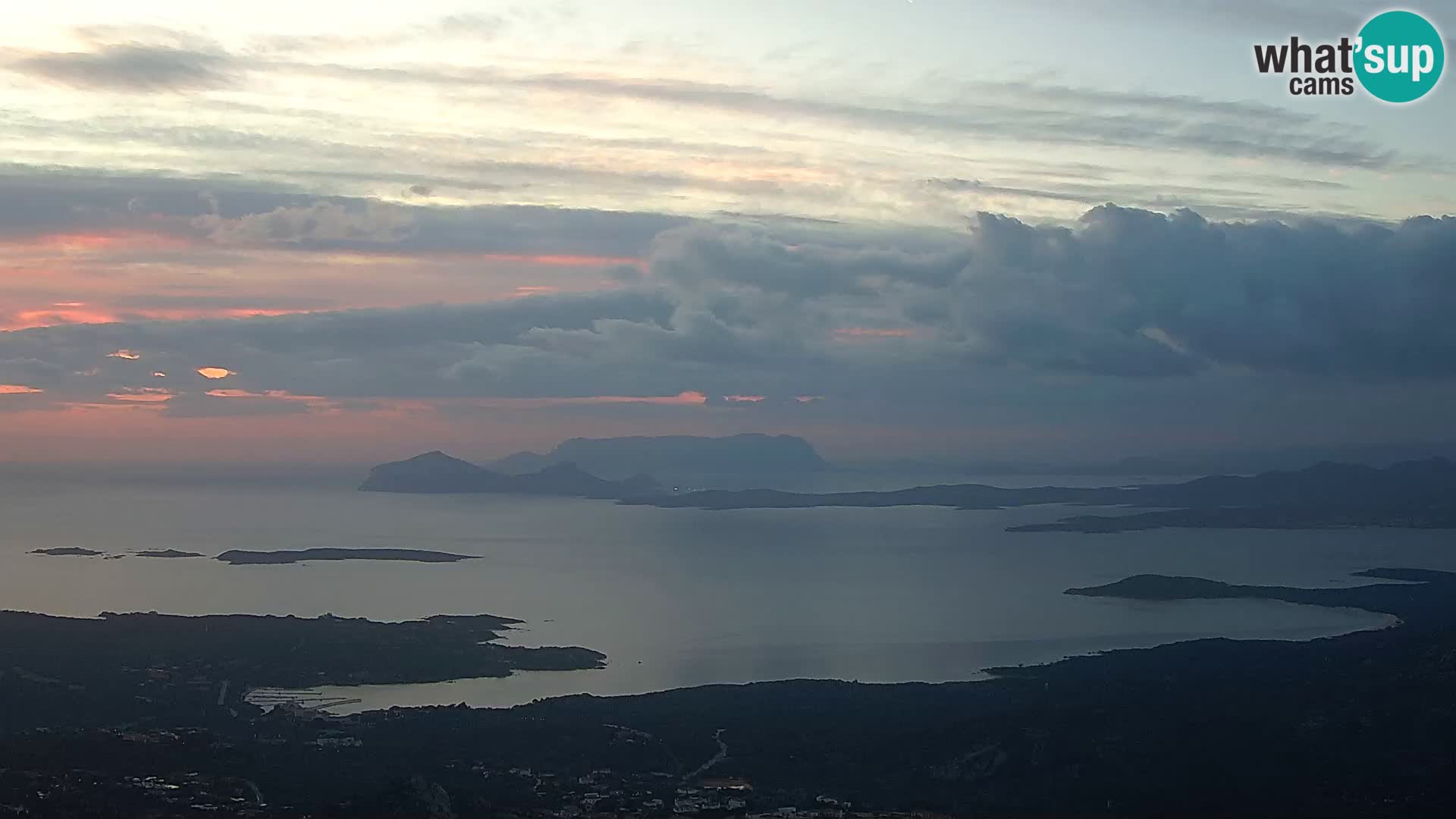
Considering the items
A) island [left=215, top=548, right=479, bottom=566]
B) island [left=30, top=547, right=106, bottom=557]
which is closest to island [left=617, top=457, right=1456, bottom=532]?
island [left=215, top=548, right=479, bottom=566]

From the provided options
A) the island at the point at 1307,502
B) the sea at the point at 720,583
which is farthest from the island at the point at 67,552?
the island at the point at 1307,502

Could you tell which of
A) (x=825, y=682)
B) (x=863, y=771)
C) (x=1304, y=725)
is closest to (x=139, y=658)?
(x=825, y=682)

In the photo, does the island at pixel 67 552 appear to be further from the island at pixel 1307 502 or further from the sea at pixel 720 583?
the island at pixel 1307 502

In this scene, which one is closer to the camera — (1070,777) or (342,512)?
(1070,777)

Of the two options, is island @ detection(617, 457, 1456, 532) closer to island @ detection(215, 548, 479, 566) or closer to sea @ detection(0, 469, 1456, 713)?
sea @ detection(0, 469, 1456, 713)

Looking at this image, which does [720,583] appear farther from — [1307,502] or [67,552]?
[1307,502]

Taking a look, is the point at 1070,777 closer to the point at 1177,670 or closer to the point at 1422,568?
the point at 1177,670

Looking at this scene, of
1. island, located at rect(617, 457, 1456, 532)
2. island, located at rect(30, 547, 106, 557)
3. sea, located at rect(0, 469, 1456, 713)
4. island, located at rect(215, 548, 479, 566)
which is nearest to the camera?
sea, located at rect(0, 469, 1456, 713)
